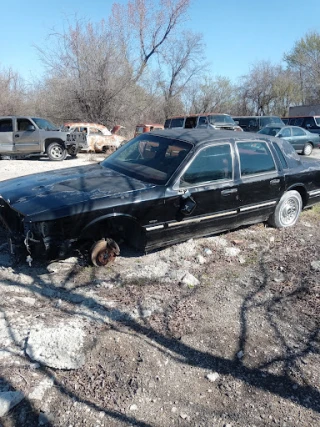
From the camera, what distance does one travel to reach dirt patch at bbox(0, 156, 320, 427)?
2279 mm

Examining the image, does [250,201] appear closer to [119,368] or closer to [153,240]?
[153,240]

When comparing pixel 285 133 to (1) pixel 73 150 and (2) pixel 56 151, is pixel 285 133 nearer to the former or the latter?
(1) pixel 73 150

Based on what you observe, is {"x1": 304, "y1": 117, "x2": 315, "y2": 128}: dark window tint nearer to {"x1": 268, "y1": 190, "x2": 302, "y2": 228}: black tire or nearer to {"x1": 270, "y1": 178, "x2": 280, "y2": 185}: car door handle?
{"x1": 268, "y1": 190, "x2": 302, "y2": 228}: black tire

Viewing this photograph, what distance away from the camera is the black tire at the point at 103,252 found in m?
3.96

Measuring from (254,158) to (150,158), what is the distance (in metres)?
1.55

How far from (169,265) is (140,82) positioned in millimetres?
25829

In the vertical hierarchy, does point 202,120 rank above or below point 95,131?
above

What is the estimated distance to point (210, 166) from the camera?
15.1 feet

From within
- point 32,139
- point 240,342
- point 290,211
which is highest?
point 32,139

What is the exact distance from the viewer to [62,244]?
3.63 metres

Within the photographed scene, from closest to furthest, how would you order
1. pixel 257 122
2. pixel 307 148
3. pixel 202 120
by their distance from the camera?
pixel 307 148 → pixel 202 120 → pixel 257 122

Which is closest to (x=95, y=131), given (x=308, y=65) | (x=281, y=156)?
(x=281, y=156)

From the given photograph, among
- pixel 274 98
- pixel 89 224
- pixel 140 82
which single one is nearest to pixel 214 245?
pixel 89 224

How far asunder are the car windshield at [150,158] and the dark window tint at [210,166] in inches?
7.1
